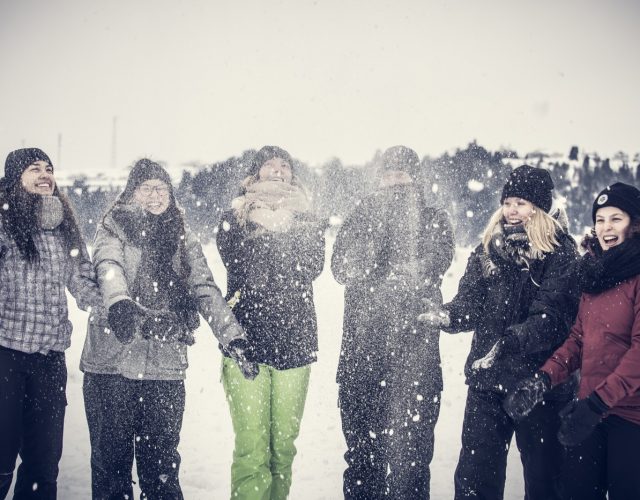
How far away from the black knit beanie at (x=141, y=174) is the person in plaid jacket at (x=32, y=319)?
0.46 metres

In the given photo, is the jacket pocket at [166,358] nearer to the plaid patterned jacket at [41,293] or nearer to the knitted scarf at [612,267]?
the plaid patterned jacket at [41,293]

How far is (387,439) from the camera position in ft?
11.1

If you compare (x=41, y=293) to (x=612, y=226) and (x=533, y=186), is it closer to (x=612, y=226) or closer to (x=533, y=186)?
(x=533, y=186)

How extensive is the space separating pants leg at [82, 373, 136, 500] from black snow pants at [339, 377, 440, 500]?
1.46m

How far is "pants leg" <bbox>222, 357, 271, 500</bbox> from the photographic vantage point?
2.91 meters

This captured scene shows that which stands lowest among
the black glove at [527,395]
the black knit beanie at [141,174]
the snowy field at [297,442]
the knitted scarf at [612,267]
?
the snowy field at [297,442]

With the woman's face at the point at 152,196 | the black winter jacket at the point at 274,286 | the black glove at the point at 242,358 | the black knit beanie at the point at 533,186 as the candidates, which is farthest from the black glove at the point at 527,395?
the woman's face at the point at 152,196

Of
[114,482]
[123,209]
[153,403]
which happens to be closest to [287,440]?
[153,403]

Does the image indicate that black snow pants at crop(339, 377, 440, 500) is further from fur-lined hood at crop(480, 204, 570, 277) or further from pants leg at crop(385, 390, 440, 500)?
fur-lined hood at crop(480, 204, 570, 277)

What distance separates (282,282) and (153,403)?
111 cm

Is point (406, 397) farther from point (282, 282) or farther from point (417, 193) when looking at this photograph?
point (417, 193)

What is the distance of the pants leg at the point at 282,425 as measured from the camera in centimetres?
304

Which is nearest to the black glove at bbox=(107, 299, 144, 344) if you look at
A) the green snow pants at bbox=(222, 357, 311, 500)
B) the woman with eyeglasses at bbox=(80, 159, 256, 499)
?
the woman with eyeglasses at bbox=(80, 159, 256, 499)

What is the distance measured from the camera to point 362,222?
3633mm
